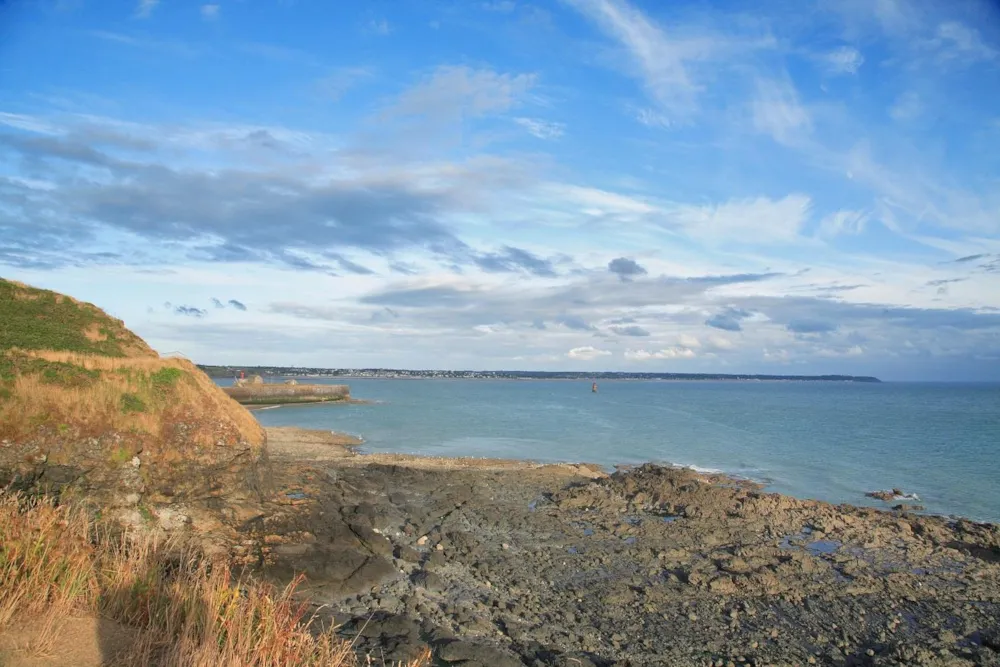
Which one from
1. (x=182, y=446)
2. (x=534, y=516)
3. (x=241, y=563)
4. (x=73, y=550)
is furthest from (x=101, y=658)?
(x=534, y=516)

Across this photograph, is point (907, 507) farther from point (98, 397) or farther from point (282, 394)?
point (282, 394)

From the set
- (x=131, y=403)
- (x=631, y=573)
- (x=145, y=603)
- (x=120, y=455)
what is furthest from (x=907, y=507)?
(x=131, y=403)

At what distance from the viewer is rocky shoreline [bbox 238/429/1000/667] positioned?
10.3 m

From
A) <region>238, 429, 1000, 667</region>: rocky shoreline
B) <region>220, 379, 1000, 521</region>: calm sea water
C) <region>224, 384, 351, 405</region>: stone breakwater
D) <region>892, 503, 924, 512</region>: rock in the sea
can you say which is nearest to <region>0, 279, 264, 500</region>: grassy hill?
<region>238, 429, 1000, 667</region>: rocky shoreline

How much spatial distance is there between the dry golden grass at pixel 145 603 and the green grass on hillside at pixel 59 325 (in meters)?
13.4

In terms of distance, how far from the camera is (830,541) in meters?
16.7

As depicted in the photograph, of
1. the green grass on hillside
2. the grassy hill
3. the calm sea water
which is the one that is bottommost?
the calm sea water

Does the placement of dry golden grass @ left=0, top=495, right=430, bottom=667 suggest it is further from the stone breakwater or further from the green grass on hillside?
the stone breakwater

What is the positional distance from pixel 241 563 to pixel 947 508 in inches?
893

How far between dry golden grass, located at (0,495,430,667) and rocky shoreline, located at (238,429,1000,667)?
11.2 ft

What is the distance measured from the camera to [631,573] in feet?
44.9

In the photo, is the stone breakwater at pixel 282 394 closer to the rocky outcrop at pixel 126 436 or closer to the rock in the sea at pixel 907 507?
the rocky outcrop at pixel 126 436

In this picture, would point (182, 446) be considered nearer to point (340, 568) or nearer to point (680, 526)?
point (340, 568)

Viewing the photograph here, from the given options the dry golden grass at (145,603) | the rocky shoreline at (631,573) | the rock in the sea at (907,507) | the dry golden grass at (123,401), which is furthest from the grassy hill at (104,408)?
the rock in the sea at (907,507)
